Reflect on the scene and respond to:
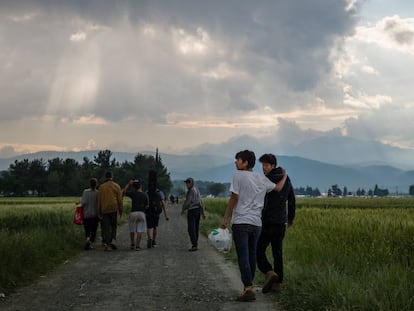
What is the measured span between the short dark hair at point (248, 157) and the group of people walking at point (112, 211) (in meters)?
8.30

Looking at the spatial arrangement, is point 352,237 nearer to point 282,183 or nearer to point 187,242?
point 282,183

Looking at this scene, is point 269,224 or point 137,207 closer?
point 269,224

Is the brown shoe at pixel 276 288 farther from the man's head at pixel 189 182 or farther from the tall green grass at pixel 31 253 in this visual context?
the man's head at pixel 189 182

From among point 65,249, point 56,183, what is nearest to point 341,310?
point 65,249

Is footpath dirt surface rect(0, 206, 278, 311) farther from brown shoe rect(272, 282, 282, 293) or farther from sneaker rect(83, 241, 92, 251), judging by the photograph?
sneaker rect(83, 241, 92, 251)

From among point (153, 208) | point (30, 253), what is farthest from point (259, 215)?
point (153, 208)

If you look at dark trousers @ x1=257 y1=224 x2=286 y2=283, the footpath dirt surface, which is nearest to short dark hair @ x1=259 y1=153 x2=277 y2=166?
dark trousers @ x1=257 y1=224 x2=286 y2=283

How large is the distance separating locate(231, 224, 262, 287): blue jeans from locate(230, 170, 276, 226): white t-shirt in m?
0.09

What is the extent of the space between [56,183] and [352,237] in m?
122

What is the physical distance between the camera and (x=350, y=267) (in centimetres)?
1054

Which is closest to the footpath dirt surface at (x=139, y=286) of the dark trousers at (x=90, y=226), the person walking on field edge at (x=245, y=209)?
the person walking on field edge at (x=245, y=209)

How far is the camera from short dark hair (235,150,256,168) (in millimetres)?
9203

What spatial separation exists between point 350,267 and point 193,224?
729 cm

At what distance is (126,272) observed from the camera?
39.2ft
